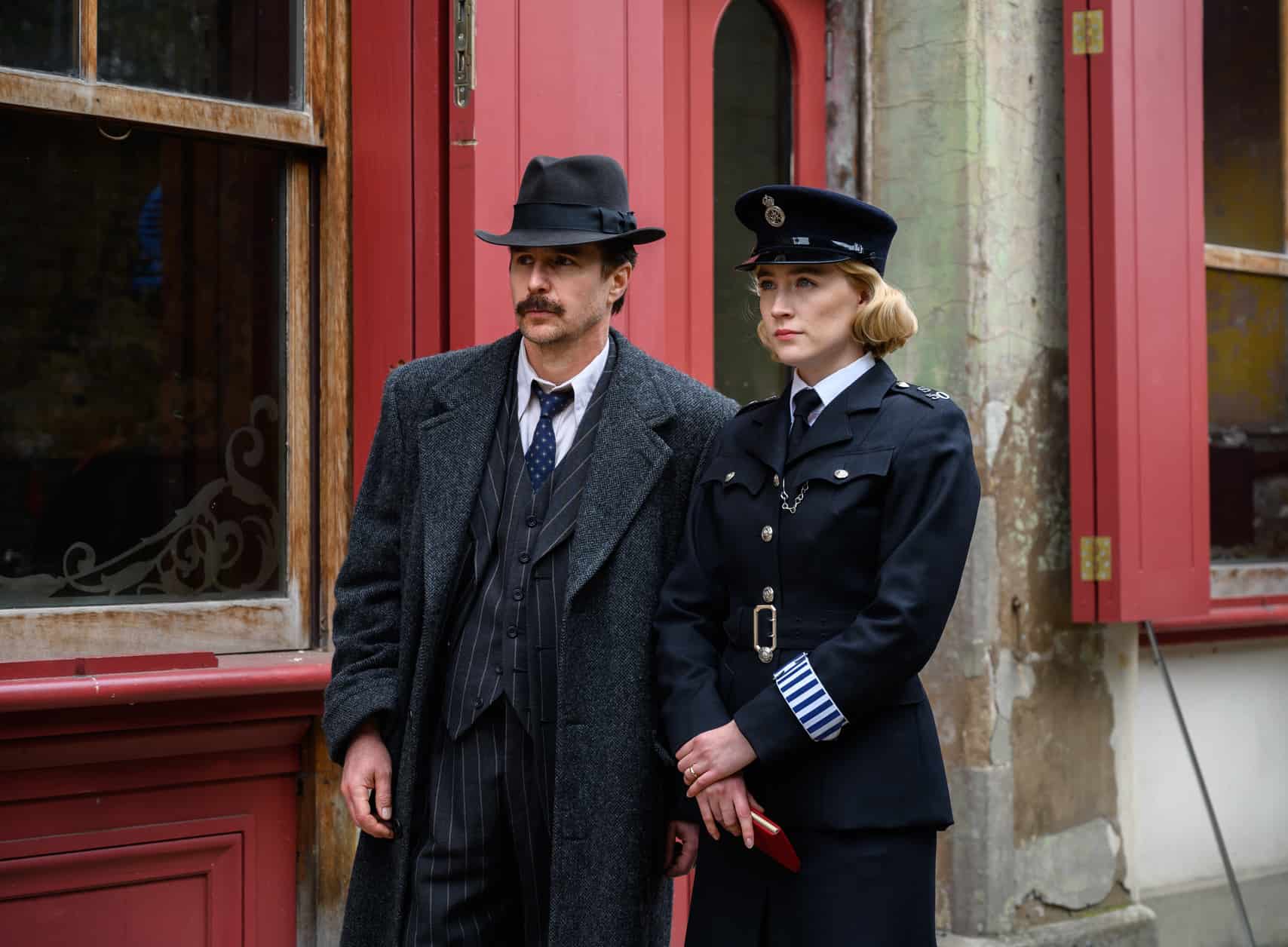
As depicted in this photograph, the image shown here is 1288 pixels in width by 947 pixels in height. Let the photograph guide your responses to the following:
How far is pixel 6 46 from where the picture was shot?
2.99m

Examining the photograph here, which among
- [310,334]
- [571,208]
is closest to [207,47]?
[310,334]

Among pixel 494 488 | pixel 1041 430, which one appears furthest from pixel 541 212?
pixel 1041 430

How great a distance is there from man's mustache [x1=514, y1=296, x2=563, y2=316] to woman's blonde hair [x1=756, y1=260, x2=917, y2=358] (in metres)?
0.38

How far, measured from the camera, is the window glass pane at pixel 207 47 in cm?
313

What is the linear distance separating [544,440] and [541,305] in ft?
0.74

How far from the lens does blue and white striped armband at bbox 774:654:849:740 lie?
2184 millimetres

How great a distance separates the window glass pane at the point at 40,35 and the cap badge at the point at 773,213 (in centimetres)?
153

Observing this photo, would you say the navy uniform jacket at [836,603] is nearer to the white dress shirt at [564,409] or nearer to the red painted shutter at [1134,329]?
the white dress shirt at [564,409]

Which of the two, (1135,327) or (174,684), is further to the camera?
(1135,327)

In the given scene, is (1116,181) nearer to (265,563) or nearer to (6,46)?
(265,563)

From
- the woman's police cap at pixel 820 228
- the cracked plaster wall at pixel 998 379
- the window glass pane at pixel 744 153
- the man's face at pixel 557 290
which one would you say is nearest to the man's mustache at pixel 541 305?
the man's face at pixel 557 290

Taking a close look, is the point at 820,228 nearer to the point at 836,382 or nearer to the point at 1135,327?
the point at 836,382

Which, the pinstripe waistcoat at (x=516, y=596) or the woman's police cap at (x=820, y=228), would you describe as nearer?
the woman's police cap at (x=820, y=228)

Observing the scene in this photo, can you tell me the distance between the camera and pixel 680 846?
255 cm
